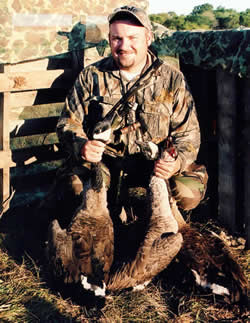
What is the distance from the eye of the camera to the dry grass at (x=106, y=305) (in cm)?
399

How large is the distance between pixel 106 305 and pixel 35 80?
9.59 feet

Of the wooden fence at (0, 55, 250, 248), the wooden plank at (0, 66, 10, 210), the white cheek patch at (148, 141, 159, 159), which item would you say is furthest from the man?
the wooden plank at (0, 66, 10, 210)

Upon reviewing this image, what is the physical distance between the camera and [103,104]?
496cm

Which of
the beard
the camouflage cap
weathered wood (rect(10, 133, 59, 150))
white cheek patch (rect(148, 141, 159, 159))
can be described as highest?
the camouflage cap

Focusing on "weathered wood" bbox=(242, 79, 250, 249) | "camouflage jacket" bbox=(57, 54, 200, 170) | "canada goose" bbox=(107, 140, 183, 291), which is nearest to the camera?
"canada goose" bbox=(107, 140, 183, 291)

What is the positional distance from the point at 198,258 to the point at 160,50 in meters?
2.78

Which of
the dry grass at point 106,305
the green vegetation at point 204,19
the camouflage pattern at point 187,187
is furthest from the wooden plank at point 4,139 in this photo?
the green vegetation at point 204,19

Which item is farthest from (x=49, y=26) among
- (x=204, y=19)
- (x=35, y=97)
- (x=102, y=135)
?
(x=204, y=19)

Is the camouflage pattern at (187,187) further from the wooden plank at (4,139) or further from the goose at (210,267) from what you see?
the wooden plank at (4,139)

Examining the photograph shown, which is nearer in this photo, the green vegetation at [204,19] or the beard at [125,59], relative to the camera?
the beard at [125,59]

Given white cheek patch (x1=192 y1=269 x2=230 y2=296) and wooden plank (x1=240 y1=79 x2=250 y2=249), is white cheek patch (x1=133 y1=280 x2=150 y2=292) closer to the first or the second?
white cheek patch (x1=192 y1=269 x2=230 y2=296)

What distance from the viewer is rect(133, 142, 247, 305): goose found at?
3.92 meters

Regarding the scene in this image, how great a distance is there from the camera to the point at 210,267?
4031mm

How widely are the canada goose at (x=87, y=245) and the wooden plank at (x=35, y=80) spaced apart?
179 centimetres
